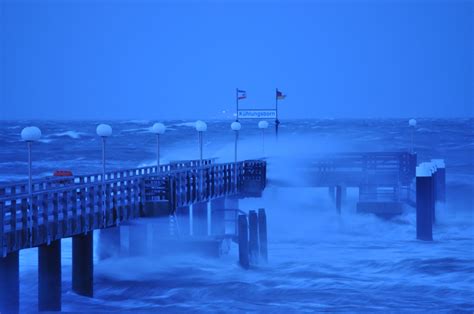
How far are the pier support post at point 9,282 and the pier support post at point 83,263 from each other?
3.27 metres

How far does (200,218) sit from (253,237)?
427 centimetres

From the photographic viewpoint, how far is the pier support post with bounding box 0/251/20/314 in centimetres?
1720

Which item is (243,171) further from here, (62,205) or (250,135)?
(250,135)

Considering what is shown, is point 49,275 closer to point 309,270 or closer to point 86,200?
point 86,200

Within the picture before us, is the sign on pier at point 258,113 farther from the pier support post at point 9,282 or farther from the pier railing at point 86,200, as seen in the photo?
the pier support post at point 9,282

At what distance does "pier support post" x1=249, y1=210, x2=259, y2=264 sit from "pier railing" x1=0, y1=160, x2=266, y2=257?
1.75 metres

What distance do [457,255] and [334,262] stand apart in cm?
446

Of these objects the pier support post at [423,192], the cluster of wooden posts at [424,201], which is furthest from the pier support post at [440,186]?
the pier support post at [423,192]

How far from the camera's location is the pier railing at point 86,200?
1744 centimetres

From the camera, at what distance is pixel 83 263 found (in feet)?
68.8

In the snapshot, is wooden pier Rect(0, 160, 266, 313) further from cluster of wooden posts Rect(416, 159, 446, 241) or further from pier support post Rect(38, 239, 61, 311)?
cluster of wooden posts Rect(416, 159, 446, 241)

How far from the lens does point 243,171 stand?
1259 inches

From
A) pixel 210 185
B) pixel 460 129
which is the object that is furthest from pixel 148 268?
pixel 460 129

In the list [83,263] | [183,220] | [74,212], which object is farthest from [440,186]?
[74,212]
